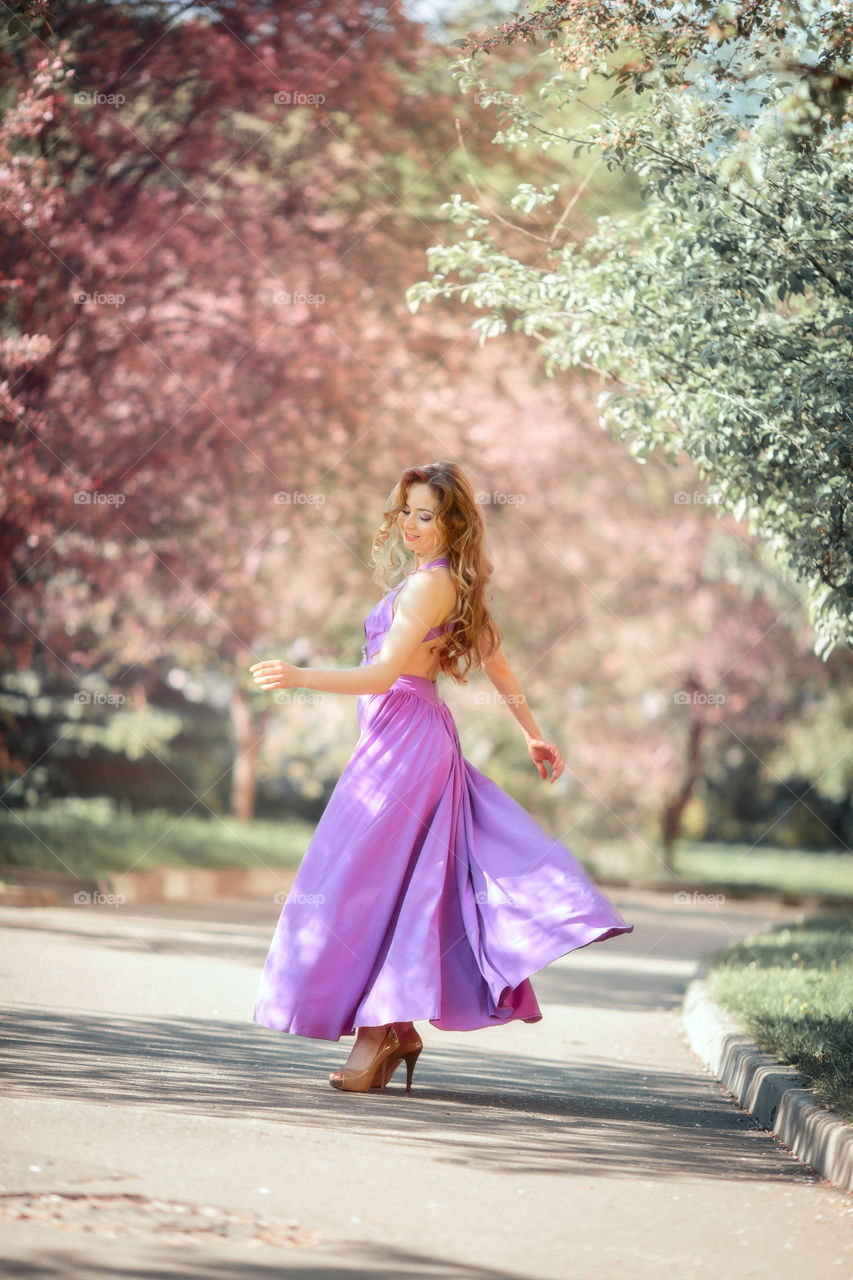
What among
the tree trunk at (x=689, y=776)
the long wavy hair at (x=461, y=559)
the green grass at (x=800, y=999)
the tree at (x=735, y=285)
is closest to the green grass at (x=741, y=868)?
the tree trunk at (x=689, y=776)

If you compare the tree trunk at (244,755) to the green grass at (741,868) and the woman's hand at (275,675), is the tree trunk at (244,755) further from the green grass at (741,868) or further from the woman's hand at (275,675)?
the woman's hand at (275,675)

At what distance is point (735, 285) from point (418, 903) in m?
2.89

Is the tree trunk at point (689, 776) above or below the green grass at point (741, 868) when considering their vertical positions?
above

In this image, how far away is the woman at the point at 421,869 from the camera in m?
5.20

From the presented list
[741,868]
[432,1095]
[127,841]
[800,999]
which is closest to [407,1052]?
[432,1095]

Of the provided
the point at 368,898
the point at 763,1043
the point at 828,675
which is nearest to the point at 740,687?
the point at 828,675

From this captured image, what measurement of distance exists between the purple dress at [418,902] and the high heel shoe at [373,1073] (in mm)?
208

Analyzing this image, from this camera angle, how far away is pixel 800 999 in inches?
297

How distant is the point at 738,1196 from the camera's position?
14.3 feet

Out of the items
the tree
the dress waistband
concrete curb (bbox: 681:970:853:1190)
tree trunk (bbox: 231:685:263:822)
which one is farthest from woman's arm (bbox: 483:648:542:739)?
tree trunk (bbox: 231:685:263:822)

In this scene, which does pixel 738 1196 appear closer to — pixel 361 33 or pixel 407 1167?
pixel 407 1167

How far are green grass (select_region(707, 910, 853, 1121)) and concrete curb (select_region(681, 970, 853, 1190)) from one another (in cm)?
6

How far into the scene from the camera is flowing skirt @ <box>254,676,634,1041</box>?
5180mm

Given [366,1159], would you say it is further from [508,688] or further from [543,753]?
[508,688]
